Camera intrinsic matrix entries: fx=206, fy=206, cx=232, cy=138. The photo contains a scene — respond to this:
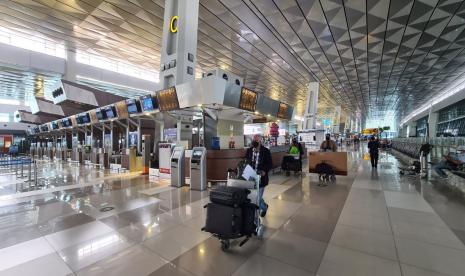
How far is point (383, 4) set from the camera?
287 inches

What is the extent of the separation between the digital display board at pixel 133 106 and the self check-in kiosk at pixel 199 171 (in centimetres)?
425

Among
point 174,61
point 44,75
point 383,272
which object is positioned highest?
point 44,75

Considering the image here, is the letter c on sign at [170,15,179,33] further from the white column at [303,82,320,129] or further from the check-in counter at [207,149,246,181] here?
the white column at [303,82,320,129]

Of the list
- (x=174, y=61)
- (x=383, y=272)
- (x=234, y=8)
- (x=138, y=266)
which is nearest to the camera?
(x=383, y=272)

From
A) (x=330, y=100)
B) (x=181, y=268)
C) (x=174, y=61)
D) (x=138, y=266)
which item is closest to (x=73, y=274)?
(x=138, y=266)

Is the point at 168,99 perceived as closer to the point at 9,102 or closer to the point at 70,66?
the point at 70,66

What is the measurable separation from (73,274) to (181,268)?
117 cm

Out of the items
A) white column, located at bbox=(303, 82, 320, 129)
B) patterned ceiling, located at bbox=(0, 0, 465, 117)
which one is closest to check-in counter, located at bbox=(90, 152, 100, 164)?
patterned ceiling, located at bbox=(0, 0, 465, 117)

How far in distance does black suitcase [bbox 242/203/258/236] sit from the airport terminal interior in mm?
17

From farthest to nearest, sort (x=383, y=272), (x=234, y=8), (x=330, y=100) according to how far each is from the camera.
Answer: (x=330, y=100), (x=234, y=8), (x=383, y=272)

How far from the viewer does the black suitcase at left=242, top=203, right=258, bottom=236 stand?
275 cm

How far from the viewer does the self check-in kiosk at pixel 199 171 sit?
6.20 m

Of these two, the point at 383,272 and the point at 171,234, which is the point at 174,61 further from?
the point at 383,272

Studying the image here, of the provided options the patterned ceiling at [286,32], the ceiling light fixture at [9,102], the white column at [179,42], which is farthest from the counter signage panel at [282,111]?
the ceiling light fixture at [9,102]
